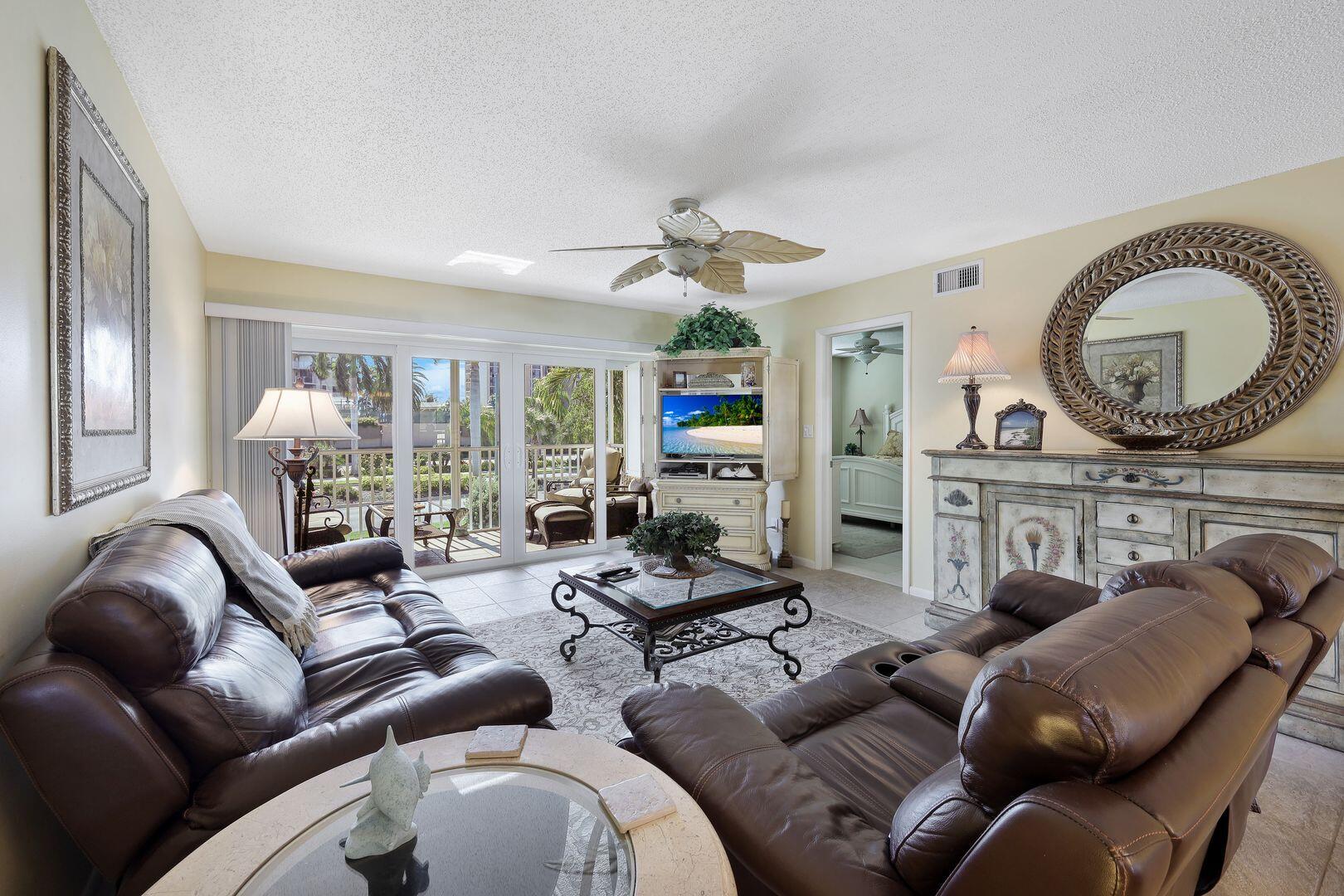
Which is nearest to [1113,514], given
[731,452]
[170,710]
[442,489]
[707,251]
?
[707,251]

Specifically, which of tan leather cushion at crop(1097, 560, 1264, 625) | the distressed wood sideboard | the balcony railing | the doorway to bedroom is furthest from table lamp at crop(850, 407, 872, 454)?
tan leather cushion at crop(1097, 560, 1264, 625)

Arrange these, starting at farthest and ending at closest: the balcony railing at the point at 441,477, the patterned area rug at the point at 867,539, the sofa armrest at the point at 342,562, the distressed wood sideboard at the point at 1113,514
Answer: the patterned area rug at the point at 867,539, the balcony railing at the point at 441,477, the sofa armrest at the point at 342,562, the distressed wood sideboard at the point at 1113,514

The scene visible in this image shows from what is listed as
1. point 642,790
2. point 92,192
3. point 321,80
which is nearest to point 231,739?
point 642,790

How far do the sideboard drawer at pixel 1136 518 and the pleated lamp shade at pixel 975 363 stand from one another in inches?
38.4

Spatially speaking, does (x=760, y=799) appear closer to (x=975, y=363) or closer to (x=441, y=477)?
(x=975, y=363)

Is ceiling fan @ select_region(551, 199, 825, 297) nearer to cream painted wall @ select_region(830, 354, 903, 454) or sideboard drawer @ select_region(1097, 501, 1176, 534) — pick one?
sideboard drawer @ select_region(1097, 501, 1176, 534)

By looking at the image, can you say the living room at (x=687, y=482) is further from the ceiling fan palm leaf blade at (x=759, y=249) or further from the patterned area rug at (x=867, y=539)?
the patterned area rug at (x=867, y=539)

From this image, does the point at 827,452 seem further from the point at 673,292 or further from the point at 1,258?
the point at 1,258

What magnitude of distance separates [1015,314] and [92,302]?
441 cm

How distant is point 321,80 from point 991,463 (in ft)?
12.0

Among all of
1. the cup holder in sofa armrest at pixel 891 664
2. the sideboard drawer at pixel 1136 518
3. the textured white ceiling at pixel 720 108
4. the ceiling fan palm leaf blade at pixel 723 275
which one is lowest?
the cup holder in sofa armrest at pixel 891 664

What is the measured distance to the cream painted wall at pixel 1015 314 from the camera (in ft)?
8.54

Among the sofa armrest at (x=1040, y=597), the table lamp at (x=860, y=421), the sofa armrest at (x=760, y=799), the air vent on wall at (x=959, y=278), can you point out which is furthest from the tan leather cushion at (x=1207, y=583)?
the table lamp at (x=860, y=421)

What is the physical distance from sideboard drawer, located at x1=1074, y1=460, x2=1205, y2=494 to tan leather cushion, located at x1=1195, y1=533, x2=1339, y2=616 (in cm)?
124
